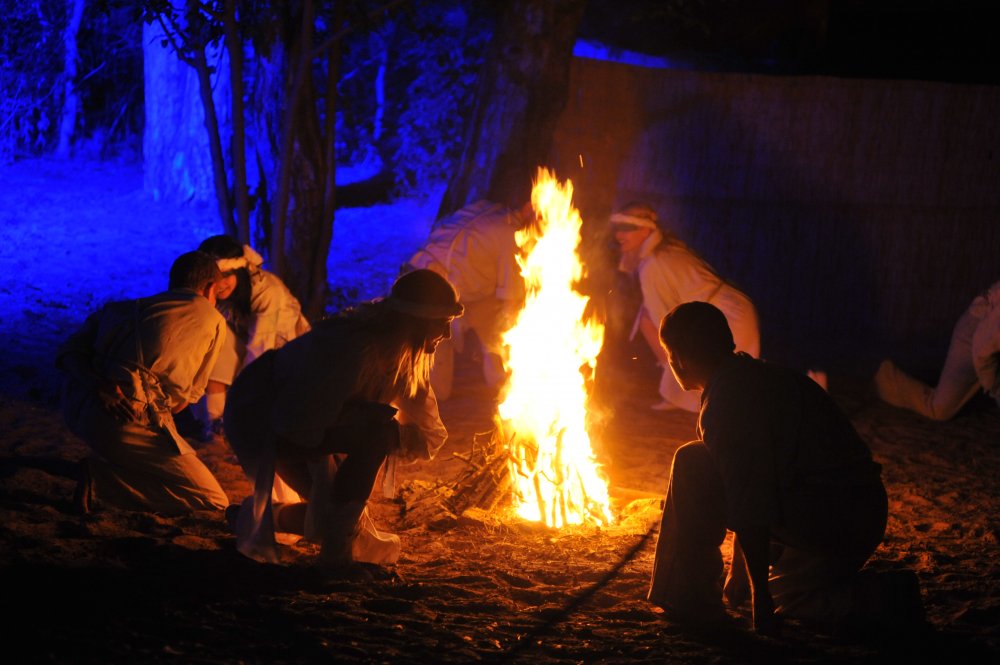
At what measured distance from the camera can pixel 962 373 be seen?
27.3 feet

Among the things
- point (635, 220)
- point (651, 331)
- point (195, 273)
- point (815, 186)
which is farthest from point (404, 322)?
point (815, 186)

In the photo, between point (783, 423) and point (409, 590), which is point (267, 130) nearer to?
point (409, 590)

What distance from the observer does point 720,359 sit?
164 inches

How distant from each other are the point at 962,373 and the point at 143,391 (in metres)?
6.50

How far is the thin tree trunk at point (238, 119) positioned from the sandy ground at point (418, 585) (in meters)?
2.55

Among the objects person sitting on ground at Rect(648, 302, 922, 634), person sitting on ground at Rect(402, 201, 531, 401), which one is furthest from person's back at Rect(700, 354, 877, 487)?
person sitting on ground at Rect(402, 201, 531, 401)

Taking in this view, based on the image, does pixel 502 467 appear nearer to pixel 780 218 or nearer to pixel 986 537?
pixel 986 537

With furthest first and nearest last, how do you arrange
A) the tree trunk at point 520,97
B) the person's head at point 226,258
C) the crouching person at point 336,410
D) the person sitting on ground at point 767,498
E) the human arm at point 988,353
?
the tree trunk at point 520,97, the human arm at point 988,353, the person's head at point 226,258, the crouching person at point 336,410, the person sitting on ground at point 767,498

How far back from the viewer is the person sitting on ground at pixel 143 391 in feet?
17.3

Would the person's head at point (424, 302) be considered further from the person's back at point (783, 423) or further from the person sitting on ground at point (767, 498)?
the person's back at point (783, 423)

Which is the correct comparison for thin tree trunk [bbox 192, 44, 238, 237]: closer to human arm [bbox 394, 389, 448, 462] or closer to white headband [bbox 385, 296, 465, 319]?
human arm [bbox 394, 389, 448, 462]

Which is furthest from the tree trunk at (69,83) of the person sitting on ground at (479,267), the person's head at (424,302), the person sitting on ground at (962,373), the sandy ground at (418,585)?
the person's head at (424,302)

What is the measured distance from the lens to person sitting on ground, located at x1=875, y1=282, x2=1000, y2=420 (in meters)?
7.86

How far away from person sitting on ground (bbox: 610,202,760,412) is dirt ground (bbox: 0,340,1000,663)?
2048 mm
